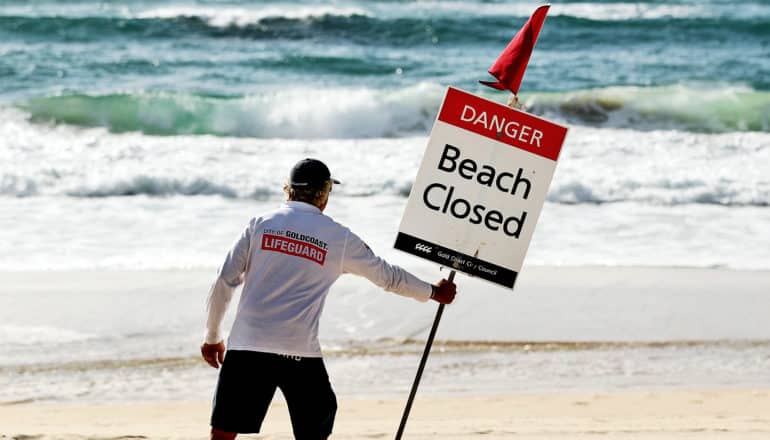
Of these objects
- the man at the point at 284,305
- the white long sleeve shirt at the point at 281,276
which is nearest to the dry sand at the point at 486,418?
the man at the point at 284,305

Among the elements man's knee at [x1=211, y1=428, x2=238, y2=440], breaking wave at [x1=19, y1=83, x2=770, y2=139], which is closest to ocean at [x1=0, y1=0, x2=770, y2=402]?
breaking wave at [x1=19, y1=83, x2=770, y2=139]

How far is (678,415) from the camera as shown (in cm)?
630

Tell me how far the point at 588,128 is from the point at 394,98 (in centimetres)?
351

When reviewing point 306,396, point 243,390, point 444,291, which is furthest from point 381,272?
point 243,390

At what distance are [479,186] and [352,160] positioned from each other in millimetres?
11982

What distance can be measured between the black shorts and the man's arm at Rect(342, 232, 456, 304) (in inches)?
14.1

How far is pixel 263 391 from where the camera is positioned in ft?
13.6

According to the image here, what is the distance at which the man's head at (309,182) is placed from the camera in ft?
13.7

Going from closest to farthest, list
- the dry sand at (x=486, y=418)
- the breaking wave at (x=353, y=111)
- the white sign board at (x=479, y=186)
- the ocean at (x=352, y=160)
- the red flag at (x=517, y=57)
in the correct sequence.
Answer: the white sign board at (x=479, y=186), the red flag at (x=517, y=57), the dry sand at (x=486, y=418), the ocean at (x=352, y=160), the breaking wave at (x=353, y=111)

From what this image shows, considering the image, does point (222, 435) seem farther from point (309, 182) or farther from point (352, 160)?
point (352, 160)

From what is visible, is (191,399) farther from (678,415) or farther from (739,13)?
(739,13)

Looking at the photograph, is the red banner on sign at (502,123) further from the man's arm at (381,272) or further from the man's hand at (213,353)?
the man's hand at (213,353)

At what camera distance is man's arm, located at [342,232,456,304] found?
4195mm

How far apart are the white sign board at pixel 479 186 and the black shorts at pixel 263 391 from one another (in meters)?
0.66
